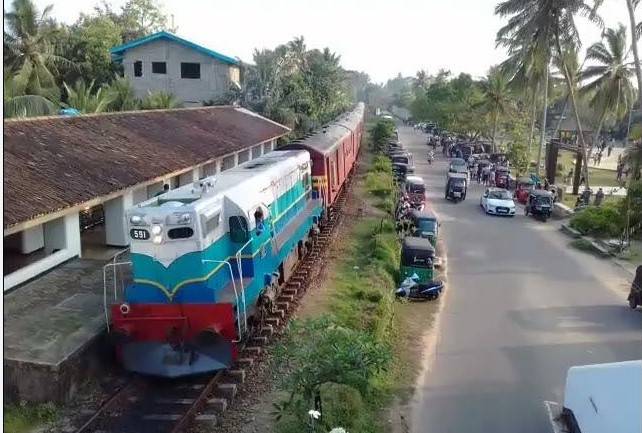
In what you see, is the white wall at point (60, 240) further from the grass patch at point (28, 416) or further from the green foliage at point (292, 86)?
the green foliage at point (292, 86)

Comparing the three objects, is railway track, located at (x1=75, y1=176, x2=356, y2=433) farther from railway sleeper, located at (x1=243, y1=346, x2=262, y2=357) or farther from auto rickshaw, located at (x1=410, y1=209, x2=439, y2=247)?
auto rickshaw, located at (x1=410, y1=209, x2=439, y2=247)

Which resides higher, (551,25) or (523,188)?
(551,25)

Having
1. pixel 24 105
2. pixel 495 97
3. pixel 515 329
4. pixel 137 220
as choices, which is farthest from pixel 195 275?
pixel 495 97

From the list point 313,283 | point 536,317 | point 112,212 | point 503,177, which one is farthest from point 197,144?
point 503,177

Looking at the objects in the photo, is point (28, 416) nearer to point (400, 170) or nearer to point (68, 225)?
point (68, 225)

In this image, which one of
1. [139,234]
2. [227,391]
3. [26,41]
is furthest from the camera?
[26,41]

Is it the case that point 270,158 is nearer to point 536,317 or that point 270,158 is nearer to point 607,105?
point 536,317
